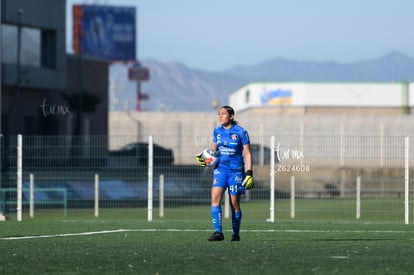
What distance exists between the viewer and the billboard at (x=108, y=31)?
119 meters

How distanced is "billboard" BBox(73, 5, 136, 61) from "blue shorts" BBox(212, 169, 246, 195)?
100494 millimetres

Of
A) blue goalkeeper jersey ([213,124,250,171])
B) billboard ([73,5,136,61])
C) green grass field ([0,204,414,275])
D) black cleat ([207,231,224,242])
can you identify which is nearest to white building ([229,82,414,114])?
billboard ([73,5,136,61])

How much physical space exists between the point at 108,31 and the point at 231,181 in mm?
102409

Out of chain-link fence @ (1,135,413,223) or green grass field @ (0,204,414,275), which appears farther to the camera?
chain-link fence @ (1,135,413,223)

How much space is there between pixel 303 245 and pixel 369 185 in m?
22.3

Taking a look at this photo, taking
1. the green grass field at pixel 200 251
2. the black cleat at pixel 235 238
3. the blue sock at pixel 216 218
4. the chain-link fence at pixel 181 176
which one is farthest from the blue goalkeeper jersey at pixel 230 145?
the chain-link fence at pixel 181 176

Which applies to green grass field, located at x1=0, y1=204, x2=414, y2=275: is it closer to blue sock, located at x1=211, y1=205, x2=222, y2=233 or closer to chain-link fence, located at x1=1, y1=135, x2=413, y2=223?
blue sock, located at x1=211, y1=205, x2=222, y2=233

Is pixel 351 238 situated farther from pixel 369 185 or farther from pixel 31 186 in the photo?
pixel 369 185

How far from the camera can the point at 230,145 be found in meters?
18.0

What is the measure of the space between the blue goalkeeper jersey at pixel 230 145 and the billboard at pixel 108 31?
100 m

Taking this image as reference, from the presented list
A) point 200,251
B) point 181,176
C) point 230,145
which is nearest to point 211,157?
point 230,145

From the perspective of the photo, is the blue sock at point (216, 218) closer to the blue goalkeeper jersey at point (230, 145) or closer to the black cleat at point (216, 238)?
the black cleat at point (216, 238)

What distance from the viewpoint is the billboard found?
119000 mm

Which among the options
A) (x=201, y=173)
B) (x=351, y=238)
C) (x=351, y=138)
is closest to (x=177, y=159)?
(x=201, y=173)
